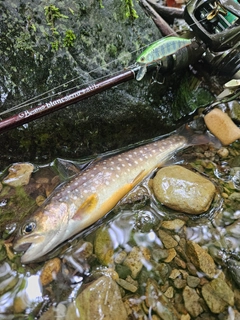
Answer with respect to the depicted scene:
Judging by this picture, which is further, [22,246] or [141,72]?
[141,72]

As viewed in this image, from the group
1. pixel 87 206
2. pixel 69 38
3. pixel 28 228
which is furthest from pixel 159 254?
pixel 69 38

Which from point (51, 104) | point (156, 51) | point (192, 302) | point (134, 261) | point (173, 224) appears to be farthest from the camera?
point (173, 224)

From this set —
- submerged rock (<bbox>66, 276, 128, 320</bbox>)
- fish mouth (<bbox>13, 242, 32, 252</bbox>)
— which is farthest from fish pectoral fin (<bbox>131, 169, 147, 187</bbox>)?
fish mouth (<bbox>13, 242, 32, 252</bbox>)

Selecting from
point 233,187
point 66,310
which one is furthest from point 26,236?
point 233,187

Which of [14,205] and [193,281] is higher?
[14,205]

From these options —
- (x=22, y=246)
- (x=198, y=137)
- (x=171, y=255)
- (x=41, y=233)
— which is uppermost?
(x=198, y=137)

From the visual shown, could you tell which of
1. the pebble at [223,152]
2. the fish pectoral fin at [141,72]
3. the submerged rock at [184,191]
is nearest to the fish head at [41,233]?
the submerged rock at [184,191]

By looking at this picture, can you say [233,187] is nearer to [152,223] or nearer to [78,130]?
[152,223]

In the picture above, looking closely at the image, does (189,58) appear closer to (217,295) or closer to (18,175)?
(18,175)

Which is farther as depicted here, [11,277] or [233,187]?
[233,187]
